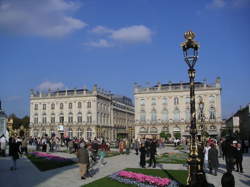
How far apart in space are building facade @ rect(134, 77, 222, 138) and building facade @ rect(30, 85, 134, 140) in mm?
11718

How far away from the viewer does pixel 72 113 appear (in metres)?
83.3

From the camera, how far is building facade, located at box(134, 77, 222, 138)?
235ft

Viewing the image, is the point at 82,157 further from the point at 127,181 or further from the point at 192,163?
the point at 192,163

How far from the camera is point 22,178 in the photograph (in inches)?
556

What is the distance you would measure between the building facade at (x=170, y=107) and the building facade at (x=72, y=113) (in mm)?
11718

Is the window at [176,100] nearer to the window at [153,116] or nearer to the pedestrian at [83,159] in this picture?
the window at [153,116]

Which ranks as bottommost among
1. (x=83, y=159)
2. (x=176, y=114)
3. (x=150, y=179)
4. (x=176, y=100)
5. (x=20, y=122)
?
(x=150, y=179)

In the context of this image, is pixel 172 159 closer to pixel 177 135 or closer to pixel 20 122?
pixel 177 135

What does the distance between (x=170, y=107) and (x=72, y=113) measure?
1029 inches

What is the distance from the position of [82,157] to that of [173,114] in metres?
62.2

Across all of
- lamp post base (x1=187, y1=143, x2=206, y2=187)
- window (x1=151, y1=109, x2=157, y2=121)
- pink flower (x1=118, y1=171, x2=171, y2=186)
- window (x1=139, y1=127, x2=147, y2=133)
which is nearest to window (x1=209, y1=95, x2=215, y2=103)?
window (x1=151, y1=109, x2=157, y2=121)

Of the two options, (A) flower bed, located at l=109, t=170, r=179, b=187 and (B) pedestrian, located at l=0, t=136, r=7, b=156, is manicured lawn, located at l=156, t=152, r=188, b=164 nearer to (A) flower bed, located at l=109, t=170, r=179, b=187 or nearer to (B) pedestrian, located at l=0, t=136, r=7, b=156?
(A) flower bed, located at l=109, t=170, r=179, b=187

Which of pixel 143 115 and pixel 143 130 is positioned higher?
pixel 143 115

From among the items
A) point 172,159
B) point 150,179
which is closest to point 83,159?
point 150,179
